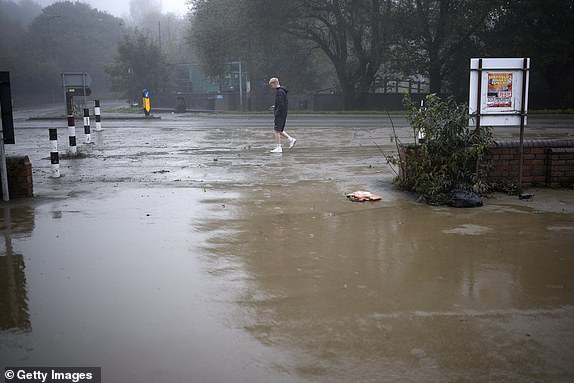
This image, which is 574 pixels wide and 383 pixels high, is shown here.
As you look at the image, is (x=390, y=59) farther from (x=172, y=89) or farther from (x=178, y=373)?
(x=178, y=373)

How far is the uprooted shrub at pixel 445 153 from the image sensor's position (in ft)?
27.7

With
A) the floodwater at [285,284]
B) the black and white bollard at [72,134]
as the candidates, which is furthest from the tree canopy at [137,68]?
the floodwater at [285,284]

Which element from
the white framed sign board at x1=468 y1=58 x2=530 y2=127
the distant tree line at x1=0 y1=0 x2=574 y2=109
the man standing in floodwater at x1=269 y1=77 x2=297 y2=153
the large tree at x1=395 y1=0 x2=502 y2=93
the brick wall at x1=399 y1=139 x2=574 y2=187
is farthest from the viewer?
the large tree at x1=395 y1=0 x2=502 y2=93

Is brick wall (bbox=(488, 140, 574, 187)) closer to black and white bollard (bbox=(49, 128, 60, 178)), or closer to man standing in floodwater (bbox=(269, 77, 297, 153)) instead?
man standing in floodwater (bbox=(269, 77, 297, 153))

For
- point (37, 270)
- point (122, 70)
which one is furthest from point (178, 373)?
point (122, 70)

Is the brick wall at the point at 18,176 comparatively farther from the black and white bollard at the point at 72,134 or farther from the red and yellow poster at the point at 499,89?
the red and yellow poster at the point at 499,89

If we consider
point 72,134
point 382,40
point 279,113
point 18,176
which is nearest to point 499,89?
point 279,113

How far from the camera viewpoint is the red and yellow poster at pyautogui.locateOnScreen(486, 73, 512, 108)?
8984mm

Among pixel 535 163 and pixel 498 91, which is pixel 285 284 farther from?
pixel 535 163

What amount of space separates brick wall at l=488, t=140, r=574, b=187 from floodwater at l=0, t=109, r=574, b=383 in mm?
440

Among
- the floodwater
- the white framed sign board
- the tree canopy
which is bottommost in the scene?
the floodwater

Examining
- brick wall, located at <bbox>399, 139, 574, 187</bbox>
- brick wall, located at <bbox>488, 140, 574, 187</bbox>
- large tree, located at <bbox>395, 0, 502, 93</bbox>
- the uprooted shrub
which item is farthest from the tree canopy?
brick wall, located at <bbox>488, 140, 574, 187</bbox>

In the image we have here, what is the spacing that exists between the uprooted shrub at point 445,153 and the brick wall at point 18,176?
5.94m

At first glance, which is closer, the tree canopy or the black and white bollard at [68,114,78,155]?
the black and white bollard at [68,114,78,155]
